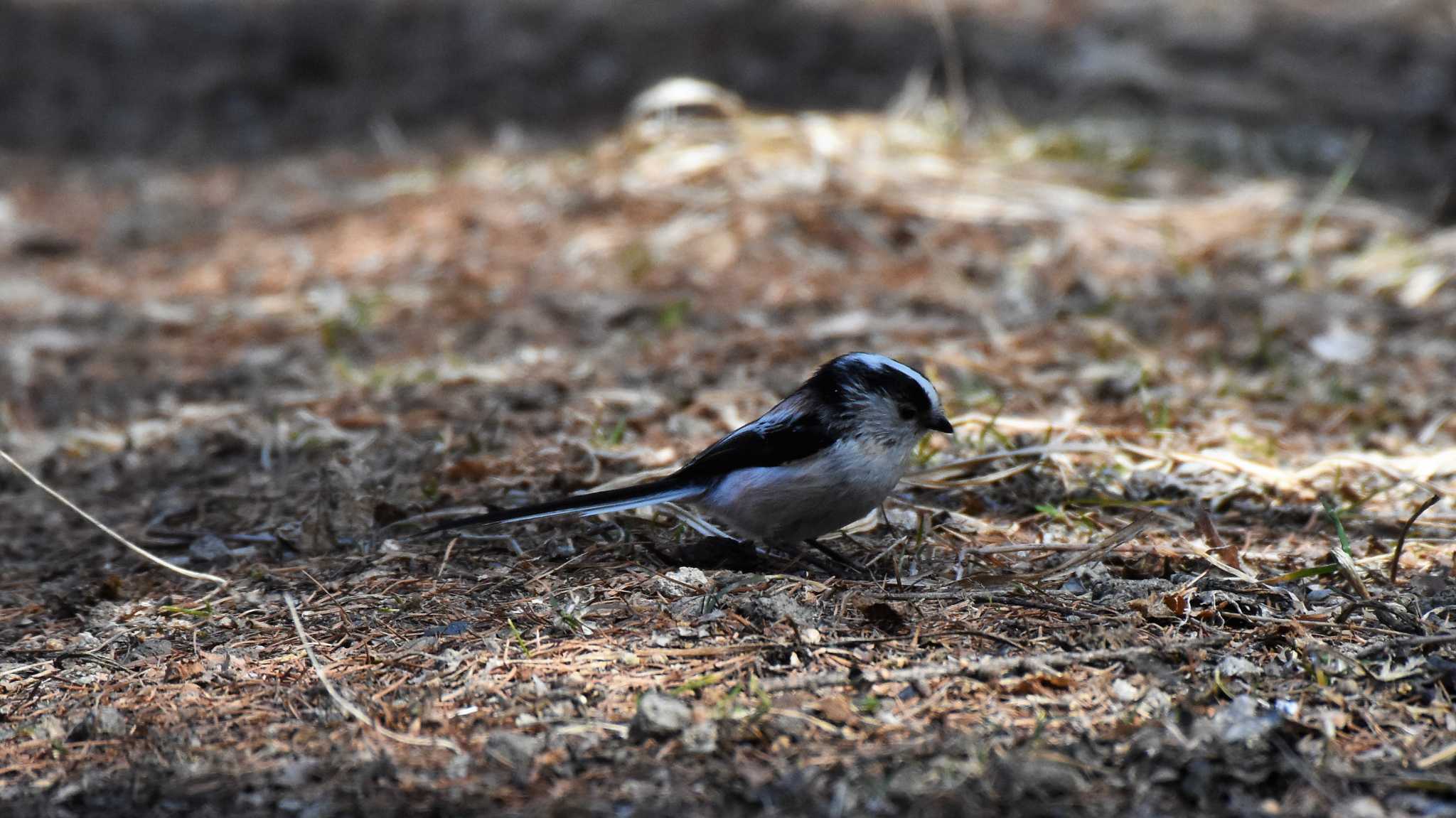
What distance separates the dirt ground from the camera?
2.52 m

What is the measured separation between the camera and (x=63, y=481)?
453cm

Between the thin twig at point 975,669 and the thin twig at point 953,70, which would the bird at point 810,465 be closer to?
the thin twig at point 975,669

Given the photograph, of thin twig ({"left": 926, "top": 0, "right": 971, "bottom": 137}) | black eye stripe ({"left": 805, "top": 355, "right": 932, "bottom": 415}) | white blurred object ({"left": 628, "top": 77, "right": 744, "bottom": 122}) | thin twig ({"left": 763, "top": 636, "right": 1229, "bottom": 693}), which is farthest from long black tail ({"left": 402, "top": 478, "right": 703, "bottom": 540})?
thin twig ({"left": 926, "top": 0, "right": 971, "bottom": 137})

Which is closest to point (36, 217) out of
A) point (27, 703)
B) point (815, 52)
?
point (815, 52)

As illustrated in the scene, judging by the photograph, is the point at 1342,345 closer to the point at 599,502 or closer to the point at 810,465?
the point at 810,465

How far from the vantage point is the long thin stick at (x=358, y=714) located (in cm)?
258

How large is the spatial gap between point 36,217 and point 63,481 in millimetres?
4866

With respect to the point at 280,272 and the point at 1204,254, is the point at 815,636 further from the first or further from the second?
the point at 280,272

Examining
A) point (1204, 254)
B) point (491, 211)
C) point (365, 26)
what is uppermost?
point (365, 26)

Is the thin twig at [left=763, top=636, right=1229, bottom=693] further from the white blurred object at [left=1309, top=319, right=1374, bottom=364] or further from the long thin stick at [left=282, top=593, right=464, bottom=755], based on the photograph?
the white blurred object at [left=1309, top=319, right=1374, bottom=364]

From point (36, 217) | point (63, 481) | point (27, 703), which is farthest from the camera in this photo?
point (36, 217)

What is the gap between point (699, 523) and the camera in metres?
3.73

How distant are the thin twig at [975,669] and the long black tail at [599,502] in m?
0.82

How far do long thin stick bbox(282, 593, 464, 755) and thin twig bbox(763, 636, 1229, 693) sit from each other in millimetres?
681
